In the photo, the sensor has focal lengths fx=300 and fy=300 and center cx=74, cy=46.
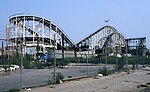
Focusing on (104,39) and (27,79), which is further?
(104,39)

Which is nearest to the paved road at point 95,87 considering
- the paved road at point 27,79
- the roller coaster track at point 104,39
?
the paved road at point 27,79

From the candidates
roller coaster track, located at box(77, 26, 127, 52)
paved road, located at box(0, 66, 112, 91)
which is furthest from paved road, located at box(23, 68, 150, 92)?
roller coaster track, located at box(77, 26, 127, 52)

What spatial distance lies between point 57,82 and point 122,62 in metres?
17.0

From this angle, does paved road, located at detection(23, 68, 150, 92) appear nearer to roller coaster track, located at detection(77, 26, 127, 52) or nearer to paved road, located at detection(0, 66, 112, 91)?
paved road, located at detection(0, 66, 112, 91)

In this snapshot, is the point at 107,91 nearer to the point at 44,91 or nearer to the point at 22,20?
the point at 44,91

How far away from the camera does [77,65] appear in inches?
1506

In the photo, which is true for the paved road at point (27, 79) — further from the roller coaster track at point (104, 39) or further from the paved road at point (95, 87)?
the roller coaster track at point (104, 39)

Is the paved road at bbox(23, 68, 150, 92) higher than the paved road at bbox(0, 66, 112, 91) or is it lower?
lower

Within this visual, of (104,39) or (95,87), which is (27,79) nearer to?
(95,87)

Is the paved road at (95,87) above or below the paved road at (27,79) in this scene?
below

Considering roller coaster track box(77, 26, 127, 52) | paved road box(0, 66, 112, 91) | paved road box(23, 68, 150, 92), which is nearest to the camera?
paved road box(23, 68, 150, 92)

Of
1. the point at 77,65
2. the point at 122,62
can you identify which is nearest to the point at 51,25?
the point at 77,65

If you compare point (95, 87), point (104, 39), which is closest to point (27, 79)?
point (95, 87)

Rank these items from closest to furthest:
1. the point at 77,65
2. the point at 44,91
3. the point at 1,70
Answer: the point at 44,91, the point at 1,70, the point at 77,65
